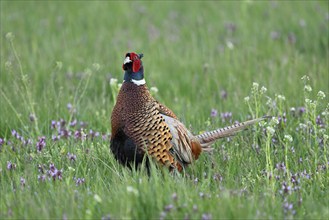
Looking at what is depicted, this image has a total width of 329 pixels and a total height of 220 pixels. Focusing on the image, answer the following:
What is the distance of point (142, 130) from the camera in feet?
15.8

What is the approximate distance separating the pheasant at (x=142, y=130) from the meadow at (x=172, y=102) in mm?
121

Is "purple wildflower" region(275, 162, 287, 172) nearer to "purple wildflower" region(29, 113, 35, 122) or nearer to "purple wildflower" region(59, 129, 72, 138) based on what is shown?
"purple wildflower" region(59, 129, 72, 138)

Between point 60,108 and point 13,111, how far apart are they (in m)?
0.42

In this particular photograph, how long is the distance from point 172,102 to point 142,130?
220 cm

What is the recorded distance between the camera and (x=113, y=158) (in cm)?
518

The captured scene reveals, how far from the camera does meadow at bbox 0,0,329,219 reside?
4.08m

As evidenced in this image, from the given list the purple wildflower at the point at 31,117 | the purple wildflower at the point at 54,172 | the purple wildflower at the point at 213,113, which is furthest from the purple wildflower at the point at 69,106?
the purple wildflower at the point at 54,172

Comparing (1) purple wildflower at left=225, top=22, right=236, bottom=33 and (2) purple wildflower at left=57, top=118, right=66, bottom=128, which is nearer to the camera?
(2) purple wildflower at left=57, top=118, right=66, bottom=128

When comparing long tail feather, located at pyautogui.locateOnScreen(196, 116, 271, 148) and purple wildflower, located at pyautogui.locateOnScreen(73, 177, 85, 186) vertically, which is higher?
long tail feather, located at pyautogui.locateOnScreen(196, 116, 271, 148)

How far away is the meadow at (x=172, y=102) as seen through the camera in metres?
4.08

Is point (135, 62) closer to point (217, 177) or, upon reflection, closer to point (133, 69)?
point (133, 69)

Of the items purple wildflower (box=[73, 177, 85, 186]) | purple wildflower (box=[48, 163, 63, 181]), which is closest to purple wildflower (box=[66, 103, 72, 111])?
purple wildflower (box=[48, 163, 63, 181])

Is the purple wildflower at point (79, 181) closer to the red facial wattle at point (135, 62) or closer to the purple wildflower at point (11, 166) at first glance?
the purple wildflower at point (11, 166)

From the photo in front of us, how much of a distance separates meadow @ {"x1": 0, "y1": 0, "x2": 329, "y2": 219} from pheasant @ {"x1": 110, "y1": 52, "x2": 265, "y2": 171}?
0.12 metres
